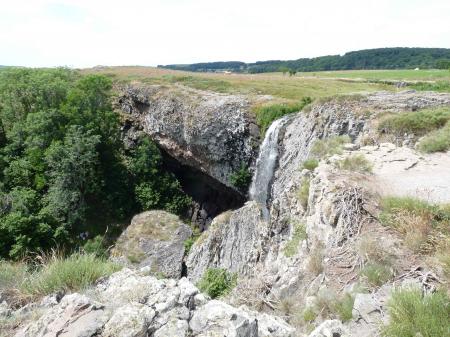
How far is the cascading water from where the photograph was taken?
21312 mm

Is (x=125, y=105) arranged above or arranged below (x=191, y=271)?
above

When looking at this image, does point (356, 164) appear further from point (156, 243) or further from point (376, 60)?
point (376, 60)

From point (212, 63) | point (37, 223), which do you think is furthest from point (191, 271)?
point (212, 63)

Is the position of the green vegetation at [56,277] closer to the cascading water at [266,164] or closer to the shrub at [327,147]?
the shrub at [327,147]

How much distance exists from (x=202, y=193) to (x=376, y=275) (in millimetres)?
27101

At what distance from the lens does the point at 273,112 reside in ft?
80.5

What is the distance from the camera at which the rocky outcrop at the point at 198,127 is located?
86.0 feet

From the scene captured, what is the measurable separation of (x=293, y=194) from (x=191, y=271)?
12.0m

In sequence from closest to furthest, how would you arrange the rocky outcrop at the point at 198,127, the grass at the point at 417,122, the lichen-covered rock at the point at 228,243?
the grass at the point at 417,122 < the lichen-covered rock at the point at 228,243 < the rocky outcrop at the point at 198,127

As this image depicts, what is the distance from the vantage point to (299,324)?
5.85 meters

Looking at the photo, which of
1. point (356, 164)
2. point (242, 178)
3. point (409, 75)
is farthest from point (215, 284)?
point (409, 75)

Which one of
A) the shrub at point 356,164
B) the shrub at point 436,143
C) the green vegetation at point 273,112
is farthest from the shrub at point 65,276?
the green vegetation at point 273,112

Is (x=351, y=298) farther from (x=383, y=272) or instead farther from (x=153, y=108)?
(x=153, y=108)

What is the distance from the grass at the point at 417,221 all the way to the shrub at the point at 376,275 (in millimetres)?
665
